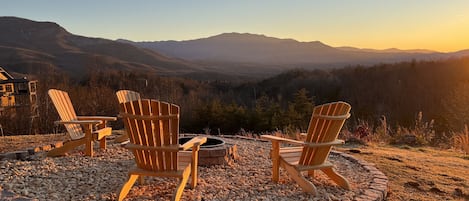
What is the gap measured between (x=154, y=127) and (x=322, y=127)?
4.90 ft

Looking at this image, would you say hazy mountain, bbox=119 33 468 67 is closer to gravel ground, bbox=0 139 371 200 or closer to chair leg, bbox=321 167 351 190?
gravel ground, bbox=0 139 371 200

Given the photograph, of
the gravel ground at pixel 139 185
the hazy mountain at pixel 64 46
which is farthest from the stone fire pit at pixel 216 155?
the hazy mountain at pixel 64 46

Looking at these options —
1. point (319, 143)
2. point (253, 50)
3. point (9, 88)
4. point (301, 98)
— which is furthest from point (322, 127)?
point (253, 50)

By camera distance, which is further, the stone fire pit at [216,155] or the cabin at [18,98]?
the cabin at [18,98]

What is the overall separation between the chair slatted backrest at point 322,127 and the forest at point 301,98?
12.8 ft

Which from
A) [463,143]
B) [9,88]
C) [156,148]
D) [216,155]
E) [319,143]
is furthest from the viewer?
[9,88]

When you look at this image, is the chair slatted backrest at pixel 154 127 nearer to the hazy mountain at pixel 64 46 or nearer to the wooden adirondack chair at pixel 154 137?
the wooden adirondack chair at pixel 154 137

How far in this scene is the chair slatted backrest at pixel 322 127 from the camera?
11.3 ft

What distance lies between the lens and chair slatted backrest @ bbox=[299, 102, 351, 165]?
11.3ft

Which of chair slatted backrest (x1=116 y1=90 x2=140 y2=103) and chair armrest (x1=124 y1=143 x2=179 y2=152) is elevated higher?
chair slatted backrest (x1=116 y1=90 x2=140 y2=103)

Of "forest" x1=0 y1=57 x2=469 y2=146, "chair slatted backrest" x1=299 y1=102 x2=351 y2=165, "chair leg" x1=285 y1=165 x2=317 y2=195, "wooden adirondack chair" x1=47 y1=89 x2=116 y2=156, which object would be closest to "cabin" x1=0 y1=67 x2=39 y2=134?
"forest" x1=0 y1=57 x2=469 y2=146

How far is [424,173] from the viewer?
466 cm

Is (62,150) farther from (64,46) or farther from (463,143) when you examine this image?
(64,46)

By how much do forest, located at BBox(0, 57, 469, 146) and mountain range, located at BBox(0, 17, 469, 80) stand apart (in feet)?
6.31
